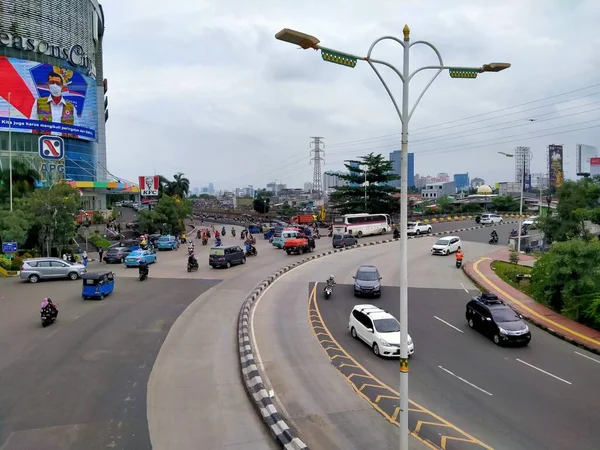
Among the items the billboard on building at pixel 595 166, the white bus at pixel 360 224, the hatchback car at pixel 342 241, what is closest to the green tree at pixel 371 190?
the white bus at pixel 360 224

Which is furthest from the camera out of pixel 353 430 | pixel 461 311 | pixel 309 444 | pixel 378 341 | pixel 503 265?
pixel 503 265

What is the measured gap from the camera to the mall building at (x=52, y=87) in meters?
69.7

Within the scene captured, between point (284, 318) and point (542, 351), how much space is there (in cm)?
1059

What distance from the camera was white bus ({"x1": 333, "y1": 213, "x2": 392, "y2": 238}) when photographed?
53.8 metres

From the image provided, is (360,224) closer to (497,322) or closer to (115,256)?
(115,256)

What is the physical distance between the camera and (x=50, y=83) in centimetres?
7381

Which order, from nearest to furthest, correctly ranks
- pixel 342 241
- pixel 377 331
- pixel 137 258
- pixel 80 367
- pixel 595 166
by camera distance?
pixel 80 367 < pixel 377 331 < pixel 137 258 < pixel 342 241 < pixel 595 166

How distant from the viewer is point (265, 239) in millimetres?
Result: 58062

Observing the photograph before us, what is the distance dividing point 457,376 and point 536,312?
428 inches

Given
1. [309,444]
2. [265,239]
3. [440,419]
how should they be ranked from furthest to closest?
[265,239]
[440,419]
[309,444]

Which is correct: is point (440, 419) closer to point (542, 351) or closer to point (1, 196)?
point (542, 351)

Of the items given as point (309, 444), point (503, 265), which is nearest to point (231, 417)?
point (309, 444)

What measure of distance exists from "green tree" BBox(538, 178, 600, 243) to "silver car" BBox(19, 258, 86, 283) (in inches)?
1335

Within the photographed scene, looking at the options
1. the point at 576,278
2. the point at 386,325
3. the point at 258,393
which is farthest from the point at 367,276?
the point at 258,393
